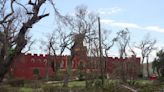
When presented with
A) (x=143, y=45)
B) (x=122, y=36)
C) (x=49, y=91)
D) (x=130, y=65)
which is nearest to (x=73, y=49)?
(x=130, y=65)

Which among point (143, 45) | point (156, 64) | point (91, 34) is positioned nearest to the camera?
point (91, 34)

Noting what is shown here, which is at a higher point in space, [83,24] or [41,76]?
[83,24]

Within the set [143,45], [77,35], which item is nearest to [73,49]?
[77,35]

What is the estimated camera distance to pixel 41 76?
93250 millimetres

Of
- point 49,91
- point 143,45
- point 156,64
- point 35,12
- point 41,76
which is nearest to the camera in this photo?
point 35,12

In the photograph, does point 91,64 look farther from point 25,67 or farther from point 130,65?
point 25,67

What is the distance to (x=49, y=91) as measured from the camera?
3158 cm

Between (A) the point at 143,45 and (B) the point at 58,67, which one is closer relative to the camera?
(B) the point at 58,67

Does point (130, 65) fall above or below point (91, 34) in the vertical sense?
below

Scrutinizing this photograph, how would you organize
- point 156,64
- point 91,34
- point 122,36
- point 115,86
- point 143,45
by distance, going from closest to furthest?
point 115,86
point 91,34
point 156,64
point 122,36
point 143,45

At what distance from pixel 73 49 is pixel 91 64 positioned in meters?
15.5

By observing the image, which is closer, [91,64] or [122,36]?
[91,64]

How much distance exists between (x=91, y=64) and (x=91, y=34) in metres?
11.6

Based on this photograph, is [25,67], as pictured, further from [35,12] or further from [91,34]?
[35,12]
